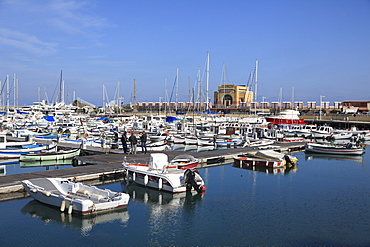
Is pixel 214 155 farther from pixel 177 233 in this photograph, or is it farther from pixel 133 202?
pixel 177 233

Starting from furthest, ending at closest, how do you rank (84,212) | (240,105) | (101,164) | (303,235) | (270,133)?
(240,105) < (270,133) < (101,164) < (84,212) < (303,235)

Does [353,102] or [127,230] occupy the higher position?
[353,102]

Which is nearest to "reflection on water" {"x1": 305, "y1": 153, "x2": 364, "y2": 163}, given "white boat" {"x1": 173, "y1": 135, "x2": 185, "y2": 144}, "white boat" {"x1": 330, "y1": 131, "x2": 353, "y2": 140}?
"white boat" {"x1": 173, "y1": 135, "x2": 185, "y2": 144}

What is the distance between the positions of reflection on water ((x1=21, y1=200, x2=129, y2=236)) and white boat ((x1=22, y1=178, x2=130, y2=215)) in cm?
21

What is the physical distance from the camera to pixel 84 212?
1487 cm

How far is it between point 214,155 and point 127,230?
1760 centimetres

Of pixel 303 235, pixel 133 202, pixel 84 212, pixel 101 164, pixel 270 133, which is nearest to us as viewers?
pixel 303 235

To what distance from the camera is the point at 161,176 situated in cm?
1936

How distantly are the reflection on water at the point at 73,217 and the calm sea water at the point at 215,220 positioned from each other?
0.04m

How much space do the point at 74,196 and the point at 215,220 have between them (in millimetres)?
6183

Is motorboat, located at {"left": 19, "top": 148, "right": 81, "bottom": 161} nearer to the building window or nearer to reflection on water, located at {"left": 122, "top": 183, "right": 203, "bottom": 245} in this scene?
reflection on water, located at {"left": 122, "top": 183, "right": 203, "bottom": 245}

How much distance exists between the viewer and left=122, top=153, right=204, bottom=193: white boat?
19172mm

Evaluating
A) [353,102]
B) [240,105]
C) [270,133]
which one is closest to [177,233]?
[270,133]

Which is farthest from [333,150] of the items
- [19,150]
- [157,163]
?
[19,150]
